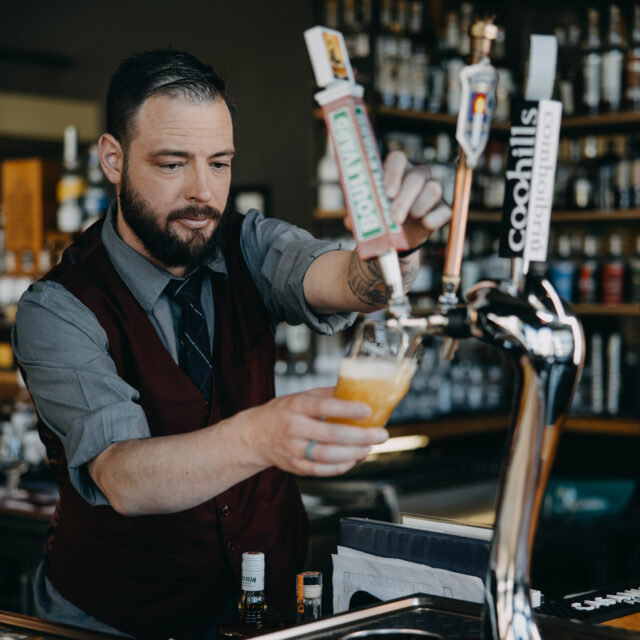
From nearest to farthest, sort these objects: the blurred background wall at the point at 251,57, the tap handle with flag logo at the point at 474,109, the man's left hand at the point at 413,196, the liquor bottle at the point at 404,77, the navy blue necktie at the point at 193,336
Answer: the tap handle with flag logo at the point at 474,109
the man's left hand at the point at 413,196
the navy blue necktie at the point at 193,336
the liquor bottle at the point at 404,77
the blurred background wall at the point at 251,57

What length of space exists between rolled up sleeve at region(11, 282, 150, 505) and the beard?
0.60 ft

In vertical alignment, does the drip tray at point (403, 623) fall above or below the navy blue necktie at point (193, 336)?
below

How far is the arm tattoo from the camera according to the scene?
56.3 inches

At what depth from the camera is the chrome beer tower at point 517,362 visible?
0.96m

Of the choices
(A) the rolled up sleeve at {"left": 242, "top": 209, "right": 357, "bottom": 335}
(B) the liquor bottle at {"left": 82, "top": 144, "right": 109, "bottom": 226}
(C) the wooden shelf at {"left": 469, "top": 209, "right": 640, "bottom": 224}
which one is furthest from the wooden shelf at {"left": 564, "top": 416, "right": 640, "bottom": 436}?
(A) the rolled up sleeve at {"left": 242, "top": 209, "right": 357, "bottom": 335}

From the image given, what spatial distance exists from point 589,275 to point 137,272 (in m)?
3.61

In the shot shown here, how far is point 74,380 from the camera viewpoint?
144cm

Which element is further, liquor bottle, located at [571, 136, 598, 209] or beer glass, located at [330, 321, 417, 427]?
liquor bottle, located at [571, 136, 598, 209]

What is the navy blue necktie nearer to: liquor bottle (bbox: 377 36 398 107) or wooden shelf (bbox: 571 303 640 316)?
liquor bottle (bbox: 377 36 398 107)

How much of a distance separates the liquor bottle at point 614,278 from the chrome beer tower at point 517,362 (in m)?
4.00

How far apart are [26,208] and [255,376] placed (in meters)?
3.86

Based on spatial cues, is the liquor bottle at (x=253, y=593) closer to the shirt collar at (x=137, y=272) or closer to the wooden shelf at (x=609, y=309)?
the shirt collar at (x=137, y=272)

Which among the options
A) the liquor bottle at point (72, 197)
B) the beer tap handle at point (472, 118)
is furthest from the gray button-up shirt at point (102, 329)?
the liquor bottle at point (72, 197)

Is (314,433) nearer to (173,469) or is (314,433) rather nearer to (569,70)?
(173,469)
